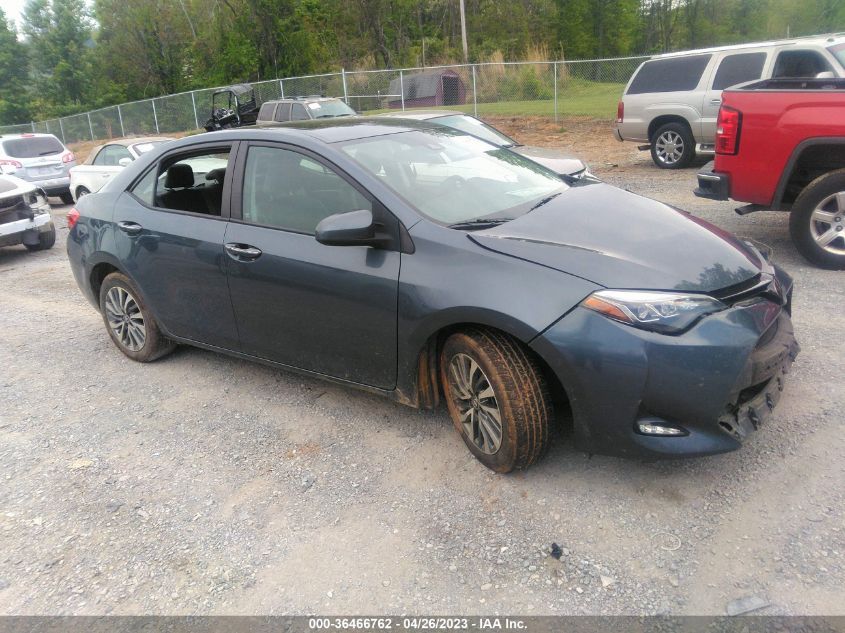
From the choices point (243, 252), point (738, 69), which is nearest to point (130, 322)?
point (243, 252)

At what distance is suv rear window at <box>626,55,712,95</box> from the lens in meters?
11.8

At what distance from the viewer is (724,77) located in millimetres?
11438

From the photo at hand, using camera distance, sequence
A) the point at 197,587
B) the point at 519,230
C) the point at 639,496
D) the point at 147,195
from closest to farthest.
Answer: the point at 197,587 < the point at 639,496 < the point at 519,230 < the point at 147,195

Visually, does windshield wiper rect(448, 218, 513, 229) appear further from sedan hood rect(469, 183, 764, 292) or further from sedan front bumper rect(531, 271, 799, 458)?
sedan front bumper rect(531, 271, 799, 458)

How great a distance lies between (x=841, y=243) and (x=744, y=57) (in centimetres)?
666

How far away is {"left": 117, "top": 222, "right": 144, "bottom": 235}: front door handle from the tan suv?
30.8ft

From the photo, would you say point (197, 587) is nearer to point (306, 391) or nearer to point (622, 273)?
point (306, 391)

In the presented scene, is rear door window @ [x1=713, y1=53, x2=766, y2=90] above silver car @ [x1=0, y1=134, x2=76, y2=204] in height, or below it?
above

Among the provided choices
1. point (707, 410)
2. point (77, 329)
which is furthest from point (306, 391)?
point (77, 329)

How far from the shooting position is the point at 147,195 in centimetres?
478

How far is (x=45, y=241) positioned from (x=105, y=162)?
340 centimetres

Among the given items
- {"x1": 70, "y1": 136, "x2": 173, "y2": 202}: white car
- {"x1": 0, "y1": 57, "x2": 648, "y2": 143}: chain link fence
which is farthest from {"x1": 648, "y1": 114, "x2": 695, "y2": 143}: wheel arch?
{"x1": 70, "y1": 136, "x2": 173, "y2": 202}: white car

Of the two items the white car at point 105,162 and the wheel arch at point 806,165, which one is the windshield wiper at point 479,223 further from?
the white car at point 105,162

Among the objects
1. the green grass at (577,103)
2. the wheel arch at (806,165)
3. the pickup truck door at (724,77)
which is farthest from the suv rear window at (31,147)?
the wheel arch at (806,165)
